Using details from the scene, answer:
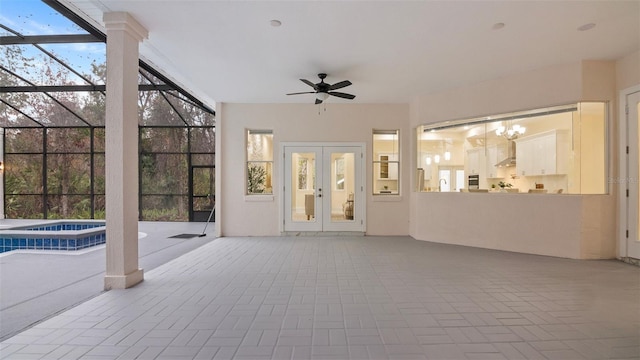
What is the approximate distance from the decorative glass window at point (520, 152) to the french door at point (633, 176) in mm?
302

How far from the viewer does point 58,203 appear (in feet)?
33.6

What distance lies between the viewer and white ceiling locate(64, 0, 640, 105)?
344cm

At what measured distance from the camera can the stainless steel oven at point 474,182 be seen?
21.1 feet

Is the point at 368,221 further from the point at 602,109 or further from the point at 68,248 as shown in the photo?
the point at 68,248

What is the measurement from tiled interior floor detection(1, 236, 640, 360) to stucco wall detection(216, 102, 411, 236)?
2559 mm

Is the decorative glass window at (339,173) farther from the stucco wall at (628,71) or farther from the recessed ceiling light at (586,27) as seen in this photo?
the stucco wall at (628,71)

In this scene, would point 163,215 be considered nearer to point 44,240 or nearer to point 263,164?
point 44,240

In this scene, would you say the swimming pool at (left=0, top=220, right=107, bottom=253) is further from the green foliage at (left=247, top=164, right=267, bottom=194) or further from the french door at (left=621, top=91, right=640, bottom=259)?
the french door at (left=621, top=91, right=640, bottom=259)

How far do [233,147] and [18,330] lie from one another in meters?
5.25

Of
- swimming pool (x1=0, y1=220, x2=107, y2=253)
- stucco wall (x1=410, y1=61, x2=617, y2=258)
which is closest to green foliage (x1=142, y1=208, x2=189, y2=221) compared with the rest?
swimming pool (x1=0, y1=220, x2=107, y2=253)

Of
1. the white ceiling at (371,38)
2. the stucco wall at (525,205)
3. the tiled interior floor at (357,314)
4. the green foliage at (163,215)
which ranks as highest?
the white ceiling at (371,38)

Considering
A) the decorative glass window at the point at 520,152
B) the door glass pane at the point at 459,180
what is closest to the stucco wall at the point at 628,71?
the decorative glass window at the point at 520,152


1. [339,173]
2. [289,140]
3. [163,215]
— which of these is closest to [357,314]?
[339,173]

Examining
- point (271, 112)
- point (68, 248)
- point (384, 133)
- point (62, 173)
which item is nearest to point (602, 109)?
point (384, 133)
